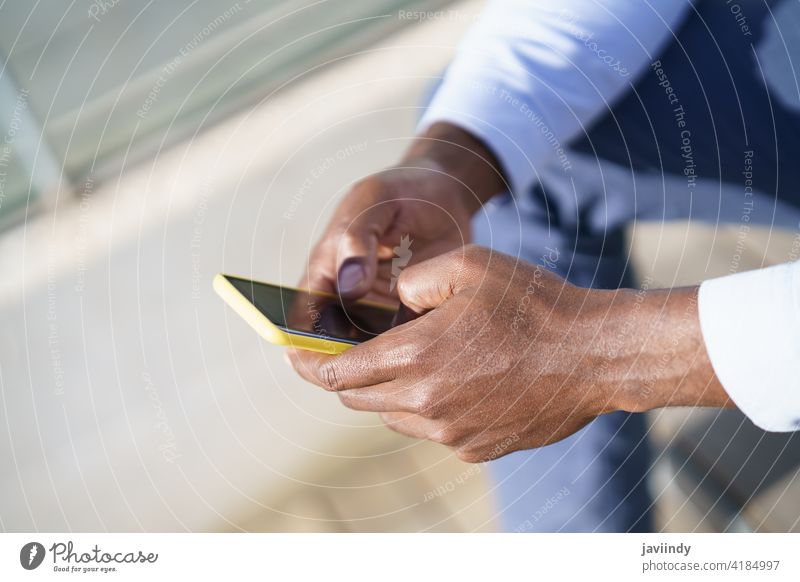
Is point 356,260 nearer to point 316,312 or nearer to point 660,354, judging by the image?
point 316,312

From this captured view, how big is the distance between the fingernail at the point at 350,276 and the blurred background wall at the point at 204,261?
112mm

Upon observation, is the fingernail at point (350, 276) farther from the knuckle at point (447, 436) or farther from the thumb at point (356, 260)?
the knuckle at point (447, 436)

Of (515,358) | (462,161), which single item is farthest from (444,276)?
(462,161)

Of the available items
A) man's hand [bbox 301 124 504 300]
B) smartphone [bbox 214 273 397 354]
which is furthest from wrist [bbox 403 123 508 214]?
smartphone [bbox 214 273 397 354]

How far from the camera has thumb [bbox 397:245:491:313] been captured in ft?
1.21

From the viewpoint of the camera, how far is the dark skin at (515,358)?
1.15 feet

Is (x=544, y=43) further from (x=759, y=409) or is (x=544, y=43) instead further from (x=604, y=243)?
(x=759, y=409)

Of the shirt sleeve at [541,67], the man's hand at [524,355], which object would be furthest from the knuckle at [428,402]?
the shirt sleeve at [541,67]

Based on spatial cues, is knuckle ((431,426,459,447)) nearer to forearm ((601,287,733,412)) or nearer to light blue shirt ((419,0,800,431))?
forearm ((601,287,733,412))

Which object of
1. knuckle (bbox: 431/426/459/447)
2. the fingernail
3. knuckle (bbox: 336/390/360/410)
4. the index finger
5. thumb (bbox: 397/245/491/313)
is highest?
thumb (bbox: 397/245/491/313)

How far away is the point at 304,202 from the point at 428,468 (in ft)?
0.83

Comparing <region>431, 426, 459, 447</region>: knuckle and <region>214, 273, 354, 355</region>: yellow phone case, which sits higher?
<region>214, 273, 354, 355</region>: yellow phone case
